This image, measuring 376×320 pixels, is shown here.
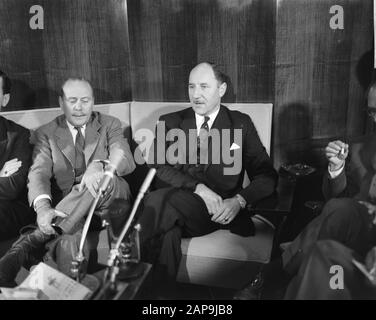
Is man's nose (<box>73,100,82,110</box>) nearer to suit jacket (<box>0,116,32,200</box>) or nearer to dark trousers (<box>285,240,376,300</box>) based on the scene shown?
suit jacket (<box>0,116,32,200</box>)

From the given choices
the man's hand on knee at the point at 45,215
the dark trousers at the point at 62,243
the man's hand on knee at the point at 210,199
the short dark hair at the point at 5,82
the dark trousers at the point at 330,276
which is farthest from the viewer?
the short dark hair at the point at 5,82

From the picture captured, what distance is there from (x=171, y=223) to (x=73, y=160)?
54 centimetres

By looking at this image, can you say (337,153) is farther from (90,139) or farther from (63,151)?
(63,151)

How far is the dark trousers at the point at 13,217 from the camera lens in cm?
179

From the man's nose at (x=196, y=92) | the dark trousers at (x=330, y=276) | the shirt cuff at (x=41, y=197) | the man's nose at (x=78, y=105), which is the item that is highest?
the man's nose at (x=196, y=92)

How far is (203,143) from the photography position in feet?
6.31

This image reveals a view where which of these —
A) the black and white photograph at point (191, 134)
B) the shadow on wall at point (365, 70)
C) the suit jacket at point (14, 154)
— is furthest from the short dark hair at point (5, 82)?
the shadow on wall at point (365, 70)

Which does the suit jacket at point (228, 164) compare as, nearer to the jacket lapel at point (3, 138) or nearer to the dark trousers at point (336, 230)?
the dark trousers at point (336, 230)

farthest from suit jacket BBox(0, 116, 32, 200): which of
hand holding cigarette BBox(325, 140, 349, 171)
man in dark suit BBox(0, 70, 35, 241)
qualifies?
hand holding cigarette BBox(325, 140, 349, 171)

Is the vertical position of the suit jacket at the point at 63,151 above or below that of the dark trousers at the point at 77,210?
above

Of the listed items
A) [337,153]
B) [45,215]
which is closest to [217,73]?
[337,153]

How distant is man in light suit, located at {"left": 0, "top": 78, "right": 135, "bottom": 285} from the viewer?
1.74 meters

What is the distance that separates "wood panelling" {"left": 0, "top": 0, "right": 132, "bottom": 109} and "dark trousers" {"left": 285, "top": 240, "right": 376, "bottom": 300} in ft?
4.15

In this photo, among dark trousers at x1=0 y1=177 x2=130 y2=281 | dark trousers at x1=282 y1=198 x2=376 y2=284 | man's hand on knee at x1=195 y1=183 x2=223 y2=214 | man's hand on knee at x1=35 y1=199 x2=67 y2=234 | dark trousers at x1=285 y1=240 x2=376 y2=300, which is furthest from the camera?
man's hand on knee at x1=195 y1=183 x2=223 y2=214
